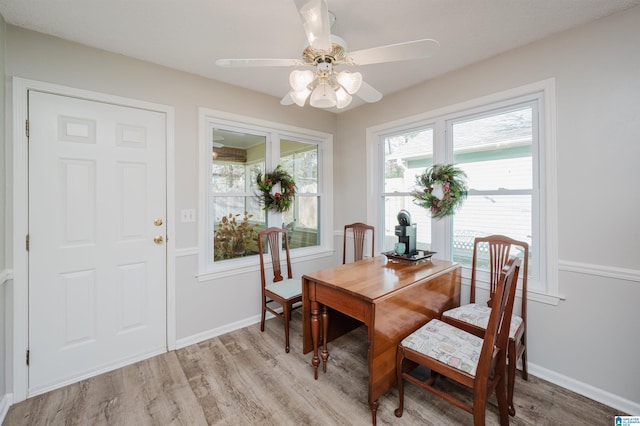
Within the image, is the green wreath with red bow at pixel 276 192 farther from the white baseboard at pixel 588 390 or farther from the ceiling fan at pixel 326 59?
the white baseboard at pixel 588 390

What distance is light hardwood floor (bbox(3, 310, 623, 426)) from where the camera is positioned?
1.67 meters

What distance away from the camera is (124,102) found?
2176 millimetres

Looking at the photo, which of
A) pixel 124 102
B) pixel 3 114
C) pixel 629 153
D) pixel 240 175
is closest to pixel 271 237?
pixel 240 175

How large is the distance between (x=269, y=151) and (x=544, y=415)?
3.09 metres

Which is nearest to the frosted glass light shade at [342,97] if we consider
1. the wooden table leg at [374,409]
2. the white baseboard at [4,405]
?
the wooden table leg at [374,409]

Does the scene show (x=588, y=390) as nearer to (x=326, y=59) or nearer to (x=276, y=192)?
(x=326, y=59)

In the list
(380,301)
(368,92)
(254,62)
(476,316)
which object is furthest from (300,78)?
(476,316)

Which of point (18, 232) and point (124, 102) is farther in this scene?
point (124, 102)

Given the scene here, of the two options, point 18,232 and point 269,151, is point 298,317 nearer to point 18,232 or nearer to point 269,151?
point 269,151

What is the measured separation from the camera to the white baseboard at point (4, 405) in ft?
5.51

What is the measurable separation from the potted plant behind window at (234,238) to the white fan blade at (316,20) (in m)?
2.00

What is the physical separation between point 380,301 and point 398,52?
4.39 ft

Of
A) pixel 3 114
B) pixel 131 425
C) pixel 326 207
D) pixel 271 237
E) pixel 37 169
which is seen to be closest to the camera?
pixel 131 425

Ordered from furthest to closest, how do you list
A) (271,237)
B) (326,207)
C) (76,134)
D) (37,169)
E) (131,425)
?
(326,207), (271,237), (76,134), (37,169), (131,425)
